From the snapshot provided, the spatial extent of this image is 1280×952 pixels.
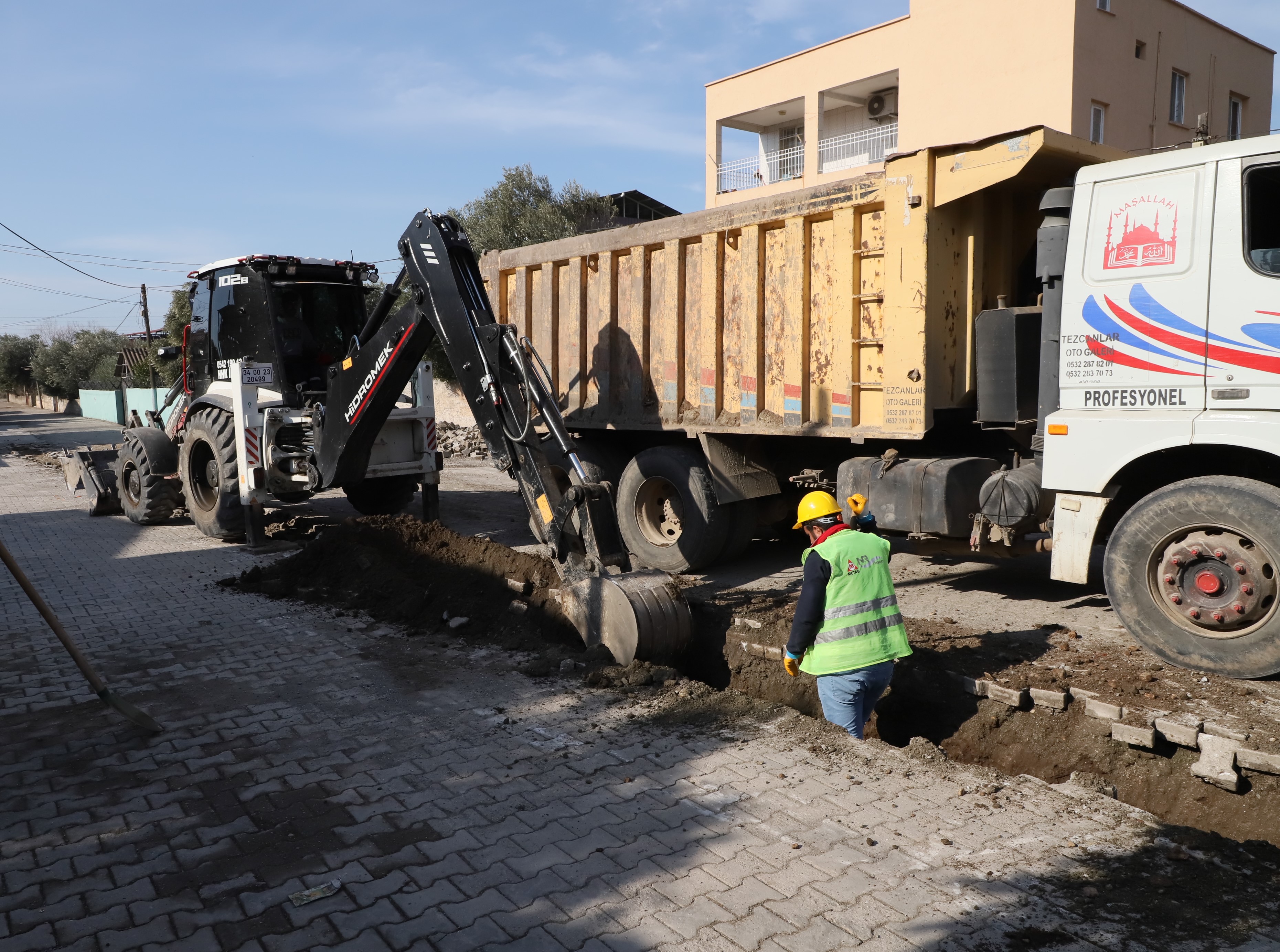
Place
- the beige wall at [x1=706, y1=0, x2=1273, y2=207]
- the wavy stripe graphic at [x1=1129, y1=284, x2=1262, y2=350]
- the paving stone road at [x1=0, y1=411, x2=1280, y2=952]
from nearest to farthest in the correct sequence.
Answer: the paving stone road at [x1=0, y1=411, x2=1280, y2=952] < the wavy stripe graphic at [x1=1129, y1=284, x2=1262, y2=350] < the beige wall at [x1=706, y1=0, x2=1273, y2=207]

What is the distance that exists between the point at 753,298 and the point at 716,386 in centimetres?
83

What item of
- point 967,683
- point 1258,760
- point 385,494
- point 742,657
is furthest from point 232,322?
point 1258,760

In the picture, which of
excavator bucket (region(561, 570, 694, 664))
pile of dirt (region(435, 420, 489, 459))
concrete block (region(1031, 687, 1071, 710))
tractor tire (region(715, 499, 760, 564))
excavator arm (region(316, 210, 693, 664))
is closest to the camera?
concrete block (region(1031, 687, 1071, 710))

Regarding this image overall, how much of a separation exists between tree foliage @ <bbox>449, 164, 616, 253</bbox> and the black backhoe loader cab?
14512mm

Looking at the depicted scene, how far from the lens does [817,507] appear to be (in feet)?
15.0

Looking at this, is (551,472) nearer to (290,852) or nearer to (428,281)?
(428,281)

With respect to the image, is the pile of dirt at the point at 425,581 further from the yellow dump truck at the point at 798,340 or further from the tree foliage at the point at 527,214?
the tree foliage at the point at 527,214

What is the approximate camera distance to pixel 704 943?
285cm

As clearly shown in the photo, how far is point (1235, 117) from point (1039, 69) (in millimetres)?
8351

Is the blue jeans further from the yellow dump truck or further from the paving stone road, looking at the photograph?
the yellow dump truck

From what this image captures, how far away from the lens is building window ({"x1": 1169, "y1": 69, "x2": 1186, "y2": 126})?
22672 millimetres

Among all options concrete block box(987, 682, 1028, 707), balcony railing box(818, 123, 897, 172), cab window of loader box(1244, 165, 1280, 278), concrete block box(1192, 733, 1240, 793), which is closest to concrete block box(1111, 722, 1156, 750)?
concrete block box(1192, 733, 1240, 793)

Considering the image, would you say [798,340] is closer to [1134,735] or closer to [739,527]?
[739,527]

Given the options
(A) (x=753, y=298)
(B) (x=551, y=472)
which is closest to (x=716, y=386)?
(A) (x=753, y=298)
